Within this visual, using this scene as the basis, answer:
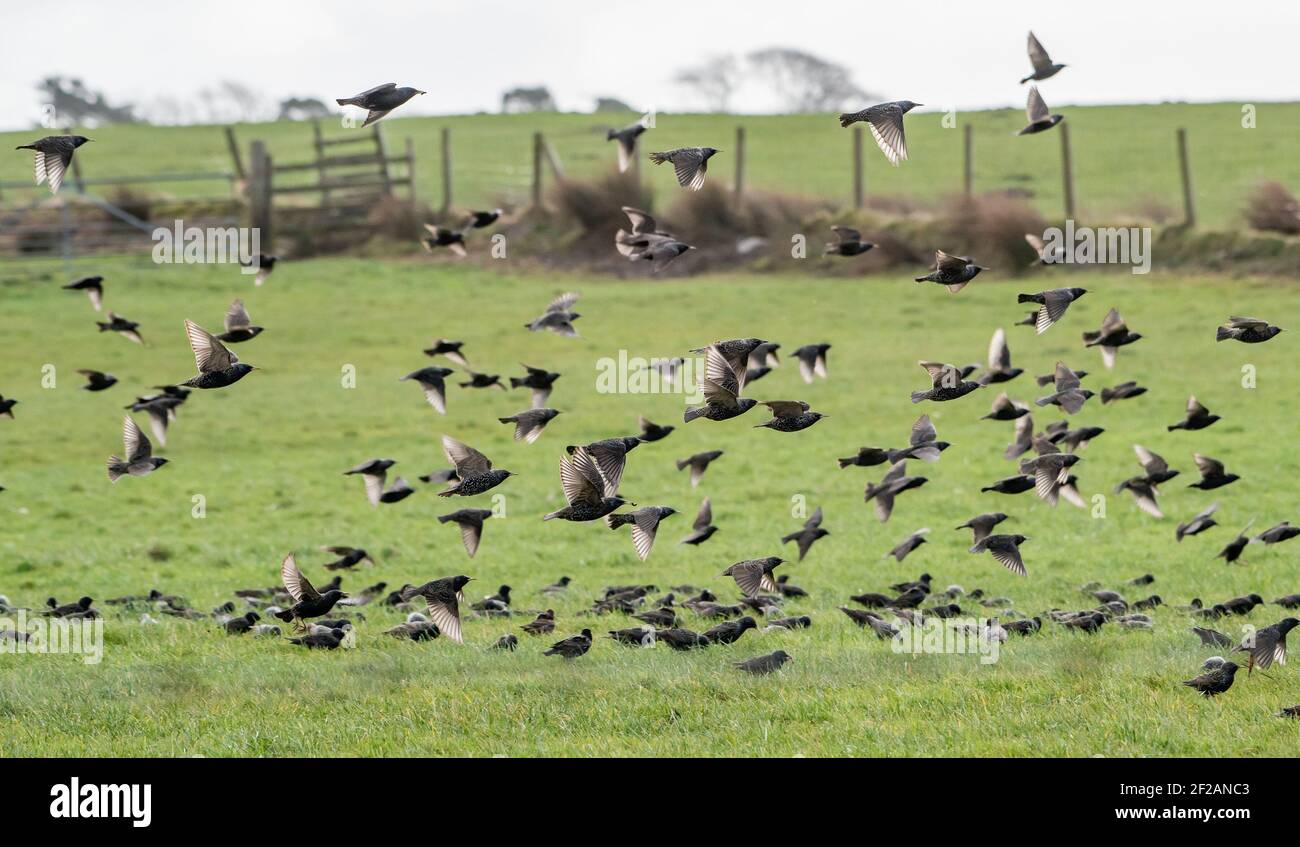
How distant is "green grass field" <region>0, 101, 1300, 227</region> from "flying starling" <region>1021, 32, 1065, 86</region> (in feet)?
92.0

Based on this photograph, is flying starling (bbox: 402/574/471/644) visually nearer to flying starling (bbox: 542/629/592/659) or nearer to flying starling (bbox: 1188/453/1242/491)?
flying starling (bbox: 542/629/592/659)

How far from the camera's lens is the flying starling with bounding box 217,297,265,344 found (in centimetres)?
1337

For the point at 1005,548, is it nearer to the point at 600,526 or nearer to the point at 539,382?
the point at 539,382

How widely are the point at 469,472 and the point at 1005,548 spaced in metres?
5.26

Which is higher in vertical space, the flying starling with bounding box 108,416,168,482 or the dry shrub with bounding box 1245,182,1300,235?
the dry shrub with bounding box 1245,182,1300,235

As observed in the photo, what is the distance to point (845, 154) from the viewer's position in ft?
205

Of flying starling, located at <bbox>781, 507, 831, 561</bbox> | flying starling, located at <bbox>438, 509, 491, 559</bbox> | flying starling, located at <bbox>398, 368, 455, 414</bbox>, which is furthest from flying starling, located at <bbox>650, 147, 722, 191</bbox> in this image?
flying starling, located at <bbox>781, 507, 831, 561</bbox>

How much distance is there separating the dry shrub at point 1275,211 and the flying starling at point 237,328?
30.9m

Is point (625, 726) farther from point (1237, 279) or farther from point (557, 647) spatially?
point (1237, 279)

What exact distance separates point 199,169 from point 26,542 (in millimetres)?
46510

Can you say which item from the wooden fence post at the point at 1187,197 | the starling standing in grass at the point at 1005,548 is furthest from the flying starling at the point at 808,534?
the wooden fence post at the point at 1187,197

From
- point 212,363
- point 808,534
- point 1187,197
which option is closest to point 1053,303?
point 808,534

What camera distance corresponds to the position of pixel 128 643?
13805 millimetres

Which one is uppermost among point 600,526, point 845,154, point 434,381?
point 845,154
